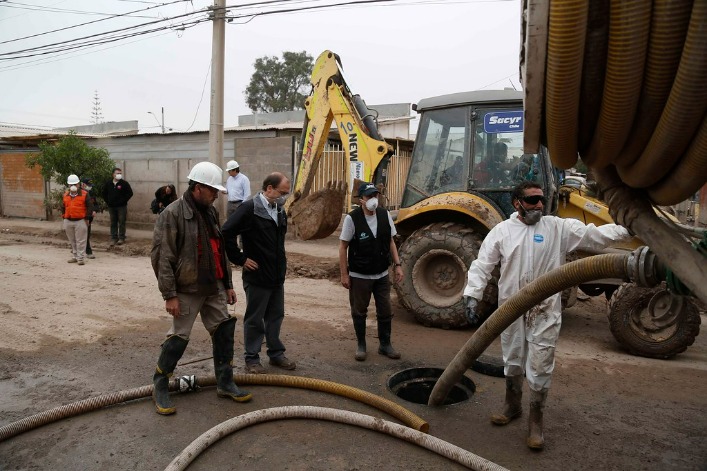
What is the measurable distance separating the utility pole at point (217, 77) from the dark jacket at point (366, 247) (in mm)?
7898

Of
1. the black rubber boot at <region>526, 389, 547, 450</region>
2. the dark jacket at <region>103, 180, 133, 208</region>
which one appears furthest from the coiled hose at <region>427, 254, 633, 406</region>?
the dark jacket at <region>103, 180, 133, 208</region>

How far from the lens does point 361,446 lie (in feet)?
12.1

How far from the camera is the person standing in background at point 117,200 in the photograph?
12398 millimetres

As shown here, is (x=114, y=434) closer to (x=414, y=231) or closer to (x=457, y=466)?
(x=457, y=466)

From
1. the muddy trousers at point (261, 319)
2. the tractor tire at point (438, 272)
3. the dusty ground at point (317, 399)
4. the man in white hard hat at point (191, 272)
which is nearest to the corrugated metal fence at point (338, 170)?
the dusty ground at point (317, 399)

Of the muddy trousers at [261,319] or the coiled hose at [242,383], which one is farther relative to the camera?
the muddy trousers at [261,319]

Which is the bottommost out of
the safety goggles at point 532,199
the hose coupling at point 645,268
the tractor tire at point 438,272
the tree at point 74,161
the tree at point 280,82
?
the tractor tire at point 438,272

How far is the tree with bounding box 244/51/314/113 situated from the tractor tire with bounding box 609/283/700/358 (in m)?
35.2

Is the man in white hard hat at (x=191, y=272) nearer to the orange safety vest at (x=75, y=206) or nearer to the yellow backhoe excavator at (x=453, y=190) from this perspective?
the yellow backhoe excavator at (x=453, y=190)

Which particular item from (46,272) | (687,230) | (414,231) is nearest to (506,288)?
(687,230)

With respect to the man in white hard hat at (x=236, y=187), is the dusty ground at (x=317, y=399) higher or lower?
lower

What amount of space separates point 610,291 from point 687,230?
14.2 feet

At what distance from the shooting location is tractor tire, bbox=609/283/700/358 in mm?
5402

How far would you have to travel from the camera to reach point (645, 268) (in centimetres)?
250
